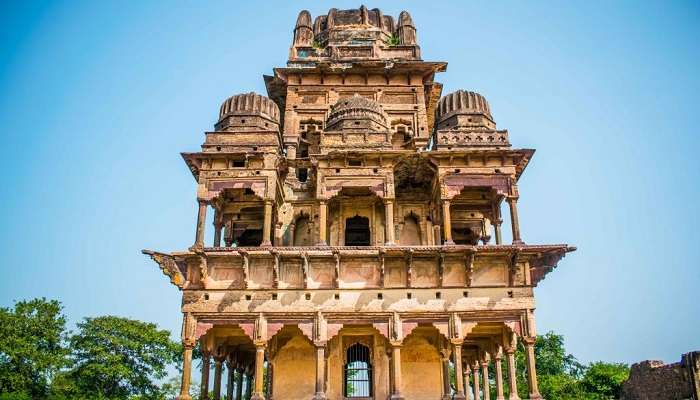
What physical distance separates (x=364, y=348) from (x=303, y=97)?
12.5 meters

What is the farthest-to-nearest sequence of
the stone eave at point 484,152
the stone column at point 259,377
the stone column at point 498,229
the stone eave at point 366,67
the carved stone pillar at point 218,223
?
the stone eave at point 366,67, the stone column at point 498,229, the carved stone pillar at point 218,223, the stone eave at point 484,152, the stone column at point 259,377

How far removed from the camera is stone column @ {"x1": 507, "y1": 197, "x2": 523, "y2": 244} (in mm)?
21266

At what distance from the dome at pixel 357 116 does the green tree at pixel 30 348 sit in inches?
970

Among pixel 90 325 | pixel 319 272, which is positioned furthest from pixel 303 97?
pixel 90 325

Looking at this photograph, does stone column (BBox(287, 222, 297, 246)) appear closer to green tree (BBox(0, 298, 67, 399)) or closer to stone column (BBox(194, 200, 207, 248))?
stone column (BBox(194, 200, 207, 248))

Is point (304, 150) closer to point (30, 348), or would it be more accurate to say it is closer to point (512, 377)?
point (512, 377)

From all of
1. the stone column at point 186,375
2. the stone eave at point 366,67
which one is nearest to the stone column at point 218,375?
the stone column at point 186,375

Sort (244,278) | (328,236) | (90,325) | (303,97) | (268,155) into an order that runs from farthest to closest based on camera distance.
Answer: (90,325) → (303,97) → (328,236) → (268,155) → (244,278)

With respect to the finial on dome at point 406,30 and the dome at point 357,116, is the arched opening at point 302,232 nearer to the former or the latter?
the dome at point 357,116

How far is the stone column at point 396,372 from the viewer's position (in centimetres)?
1945

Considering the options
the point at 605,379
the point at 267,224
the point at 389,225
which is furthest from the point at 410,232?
the point at 605,379

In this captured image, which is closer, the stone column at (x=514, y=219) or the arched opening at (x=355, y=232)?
the stone column at (x=514, y=219)

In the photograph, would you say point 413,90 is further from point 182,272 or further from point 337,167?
point 182,272

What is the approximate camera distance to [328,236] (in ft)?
78.0
